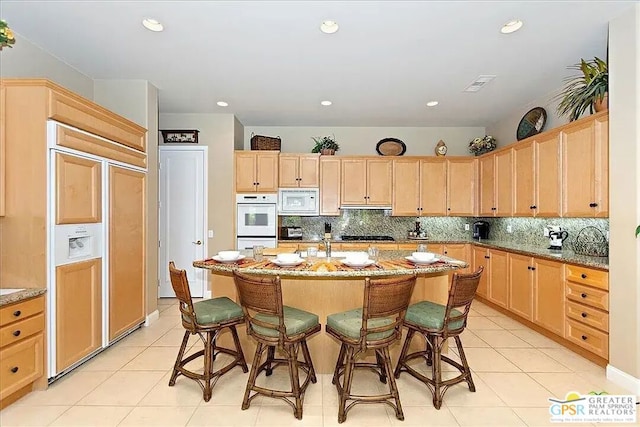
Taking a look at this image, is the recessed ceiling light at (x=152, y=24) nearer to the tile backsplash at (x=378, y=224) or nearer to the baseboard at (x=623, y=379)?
the tile backsplash at (x=378, y=224)

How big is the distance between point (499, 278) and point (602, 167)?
1954 mm

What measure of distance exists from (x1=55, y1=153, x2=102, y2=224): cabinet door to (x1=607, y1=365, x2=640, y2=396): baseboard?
4.52 meters

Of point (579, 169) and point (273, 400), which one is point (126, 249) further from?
point (579, 169)

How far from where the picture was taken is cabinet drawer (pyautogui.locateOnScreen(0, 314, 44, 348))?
7.48 ft

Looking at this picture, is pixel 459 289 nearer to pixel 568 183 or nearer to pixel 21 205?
pixel 568 183

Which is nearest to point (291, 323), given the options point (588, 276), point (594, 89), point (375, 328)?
point (375, 328)

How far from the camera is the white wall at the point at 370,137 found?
6.07 meters

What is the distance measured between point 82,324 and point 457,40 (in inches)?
160

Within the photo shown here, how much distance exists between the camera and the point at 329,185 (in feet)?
18.6

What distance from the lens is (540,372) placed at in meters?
2.94

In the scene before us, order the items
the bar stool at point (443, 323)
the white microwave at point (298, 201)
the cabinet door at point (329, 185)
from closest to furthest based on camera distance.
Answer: the bar stool at point (443, 323) < the white microwave at point (298, 201) < the cabinet door at point (329, 185)

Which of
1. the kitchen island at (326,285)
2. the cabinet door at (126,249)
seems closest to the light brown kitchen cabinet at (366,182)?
the kitchen island at (326,285)

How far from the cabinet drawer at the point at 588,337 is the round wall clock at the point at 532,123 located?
2552 millimetres

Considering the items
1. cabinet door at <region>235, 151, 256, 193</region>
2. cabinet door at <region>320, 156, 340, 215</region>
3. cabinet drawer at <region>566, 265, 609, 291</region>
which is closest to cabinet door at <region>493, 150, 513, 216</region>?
cabinet drawer at <region>566, 265, 609, 291</region>
